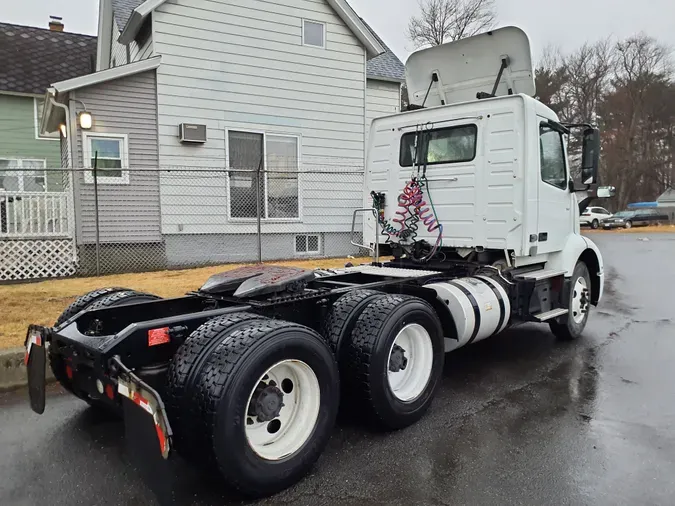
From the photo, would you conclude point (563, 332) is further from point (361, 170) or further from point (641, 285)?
point (361, 170)

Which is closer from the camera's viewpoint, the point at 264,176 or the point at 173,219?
the point at 173,219

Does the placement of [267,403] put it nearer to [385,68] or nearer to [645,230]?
[385,68]

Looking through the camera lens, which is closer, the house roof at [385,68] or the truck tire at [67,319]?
the truck tire at [67,319]

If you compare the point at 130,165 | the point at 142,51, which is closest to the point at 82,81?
the point at 130,165

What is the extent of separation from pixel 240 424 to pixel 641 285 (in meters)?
10.7

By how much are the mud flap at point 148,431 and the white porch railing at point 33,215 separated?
8.64 m

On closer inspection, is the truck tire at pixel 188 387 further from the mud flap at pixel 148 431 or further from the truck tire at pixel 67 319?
the truck tire at pixel 67 319

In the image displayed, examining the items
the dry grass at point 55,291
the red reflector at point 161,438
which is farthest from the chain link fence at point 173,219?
the red reflector at point 161,438

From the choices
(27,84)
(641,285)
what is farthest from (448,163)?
(27,84)

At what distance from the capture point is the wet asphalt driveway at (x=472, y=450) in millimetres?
2900

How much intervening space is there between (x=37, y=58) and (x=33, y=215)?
12091mm

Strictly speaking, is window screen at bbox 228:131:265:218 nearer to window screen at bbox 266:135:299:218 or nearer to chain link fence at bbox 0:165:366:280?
chain link fence at bbox 0:165:366:280

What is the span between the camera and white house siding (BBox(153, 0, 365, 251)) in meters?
11.3

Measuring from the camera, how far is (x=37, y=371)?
10.5 ft
